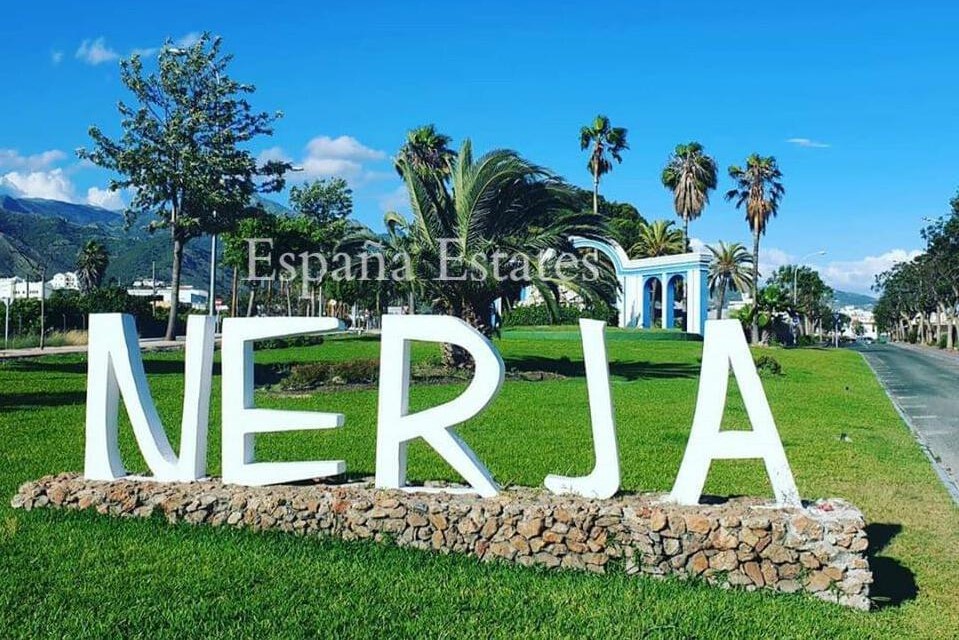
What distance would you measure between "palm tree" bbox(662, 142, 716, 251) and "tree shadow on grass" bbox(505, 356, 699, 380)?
35349 mm

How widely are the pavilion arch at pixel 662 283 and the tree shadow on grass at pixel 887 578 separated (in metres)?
42.1

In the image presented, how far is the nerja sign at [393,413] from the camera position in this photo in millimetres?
6992

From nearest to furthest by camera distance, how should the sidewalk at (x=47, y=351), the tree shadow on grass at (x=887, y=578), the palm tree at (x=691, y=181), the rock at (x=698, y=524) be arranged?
the tree shadow on grass at (x=887, y=578) → the rock at (x=698, y=524) → the sidewalk at (x=47, y=351) → the palm tree at (x=691, y=181)

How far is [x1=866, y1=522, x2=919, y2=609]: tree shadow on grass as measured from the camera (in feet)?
20.5

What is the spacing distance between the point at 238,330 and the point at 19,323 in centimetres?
3699

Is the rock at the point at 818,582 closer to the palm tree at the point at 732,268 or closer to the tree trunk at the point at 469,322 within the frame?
the tree trunk at the point at 469,322

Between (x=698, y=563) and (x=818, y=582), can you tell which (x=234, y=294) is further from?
(x=818, y=582)

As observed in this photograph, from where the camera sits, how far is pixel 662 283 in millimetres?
55938

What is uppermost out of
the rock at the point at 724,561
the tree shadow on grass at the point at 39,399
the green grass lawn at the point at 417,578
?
the tree shadow on grass at the point at 39,399

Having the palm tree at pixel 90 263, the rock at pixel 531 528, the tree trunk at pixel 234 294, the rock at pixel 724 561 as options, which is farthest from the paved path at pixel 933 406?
the palm tree at pixel 90 263

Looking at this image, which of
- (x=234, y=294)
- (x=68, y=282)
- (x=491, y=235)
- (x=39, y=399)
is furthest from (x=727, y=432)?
(x=68, y=282)

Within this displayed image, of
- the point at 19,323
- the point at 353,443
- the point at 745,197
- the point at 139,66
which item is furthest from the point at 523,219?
the point at 745,197

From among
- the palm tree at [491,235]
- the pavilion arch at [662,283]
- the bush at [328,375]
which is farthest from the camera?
the pavilion arch at [662,283]

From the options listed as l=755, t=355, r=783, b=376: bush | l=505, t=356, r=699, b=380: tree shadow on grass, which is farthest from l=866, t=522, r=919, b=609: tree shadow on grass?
l=755, t=355, r=783, b=376: bush
